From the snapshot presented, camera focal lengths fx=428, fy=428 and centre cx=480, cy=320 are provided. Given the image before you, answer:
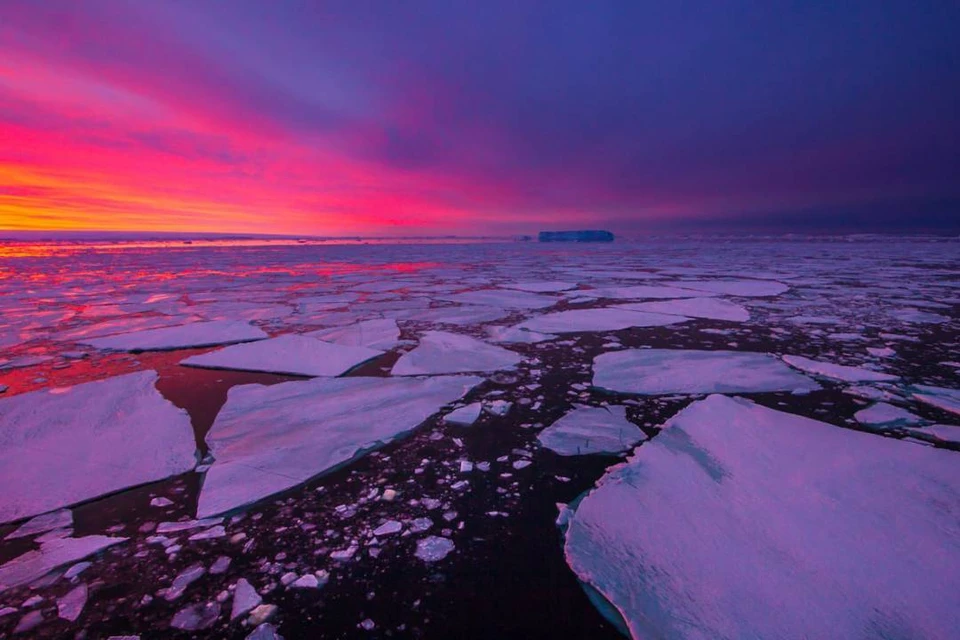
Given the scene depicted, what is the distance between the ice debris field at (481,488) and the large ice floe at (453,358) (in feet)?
0.08

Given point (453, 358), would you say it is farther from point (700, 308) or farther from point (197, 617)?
point (700, 308)

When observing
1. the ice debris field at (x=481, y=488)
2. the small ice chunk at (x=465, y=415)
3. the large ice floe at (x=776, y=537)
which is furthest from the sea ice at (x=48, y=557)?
the large ice floe at (x=776, y=537)

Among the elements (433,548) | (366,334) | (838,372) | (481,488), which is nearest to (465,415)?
(481,488)

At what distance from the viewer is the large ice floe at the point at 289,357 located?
2621 millimetres

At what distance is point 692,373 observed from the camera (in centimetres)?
245

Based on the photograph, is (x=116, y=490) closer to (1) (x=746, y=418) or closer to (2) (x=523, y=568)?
(2) (x=523, y=568)

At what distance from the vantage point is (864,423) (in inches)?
71.2

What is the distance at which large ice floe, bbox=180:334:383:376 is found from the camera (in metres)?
2.62

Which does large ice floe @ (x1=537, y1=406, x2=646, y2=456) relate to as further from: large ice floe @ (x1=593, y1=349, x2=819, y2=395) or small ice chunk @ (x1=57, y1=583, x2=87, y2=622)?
small ice chunk @ (x1=57, y1=583, x2=87, y2=622)

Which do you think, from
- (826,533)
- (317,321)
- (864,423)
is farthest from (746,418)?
(317,321)

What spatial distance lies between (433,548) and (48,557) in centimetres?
100

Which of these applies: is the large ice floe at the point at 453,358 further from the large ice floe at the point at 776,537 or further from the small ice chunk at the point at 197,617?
the small ice chunk at the point at 197,617

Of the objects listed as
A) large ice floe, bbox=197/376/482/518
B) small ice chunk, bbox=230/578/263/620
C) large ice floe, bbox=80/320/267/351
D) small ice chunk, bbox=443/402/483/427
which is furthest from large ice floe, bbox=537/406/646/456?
large ice floe, bbox=80/320/267/351

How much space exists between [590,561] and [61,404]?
8.11 feet
